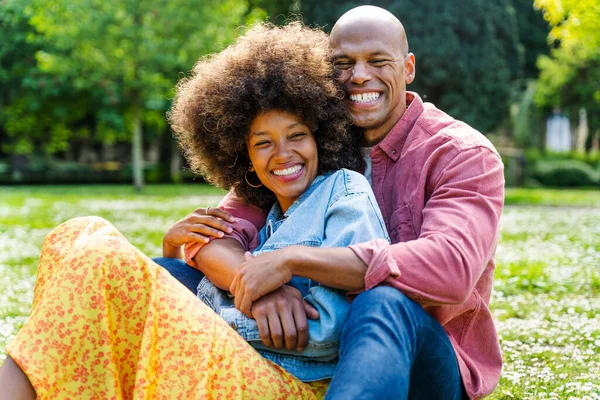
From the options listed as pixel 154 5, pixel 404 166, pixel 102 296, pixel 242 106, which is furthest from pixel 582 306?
pixel 154 5

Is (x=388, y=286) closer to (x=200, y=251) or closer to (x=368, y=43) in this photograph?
(x=200, y=251)

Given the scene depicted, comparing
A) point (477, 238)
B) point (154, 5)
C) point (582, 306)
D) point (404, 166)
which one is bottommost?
point (582, 306)

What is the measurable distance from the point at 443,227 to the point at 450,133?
509 mm

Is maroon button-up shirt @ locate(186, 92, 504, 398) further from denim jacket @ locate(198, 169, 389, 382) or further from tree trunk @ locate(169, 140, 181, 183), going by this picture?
tree trunk @ locate(169, 140, 181, 183)

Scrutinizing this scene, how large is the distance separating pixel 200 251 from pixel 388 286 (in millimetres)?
1032

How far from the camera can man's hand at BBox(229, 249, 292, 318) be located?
8.21 ft

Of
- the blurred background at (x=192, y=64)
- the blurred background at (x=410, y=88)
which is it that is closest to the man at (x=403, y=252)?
the blurred background at (x=410, y=88)

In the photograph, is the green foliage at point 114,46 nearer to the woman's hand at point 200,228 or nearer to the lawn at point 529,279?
the lawn at point 529,279

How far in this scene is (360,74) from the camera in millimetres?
3180

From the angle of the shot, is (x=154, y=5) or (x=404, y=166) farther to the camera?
(x=154, y=5)

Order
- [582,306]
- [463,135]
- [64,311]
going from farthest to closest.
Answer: [582,306] < [463,135] < [64,311]

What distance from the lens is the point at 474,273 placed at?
8.22ft

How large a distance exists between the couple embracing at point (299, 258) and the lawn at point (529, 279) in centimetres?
131

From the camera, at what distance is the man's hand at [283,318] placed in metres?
2.47
